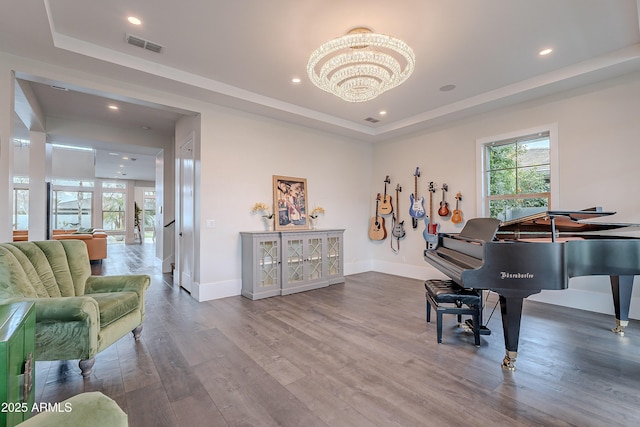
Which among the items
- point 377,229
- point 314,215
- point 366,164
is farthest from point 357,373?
point 366,164

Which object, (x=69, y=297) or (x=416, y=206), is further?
(x=416, y=206)

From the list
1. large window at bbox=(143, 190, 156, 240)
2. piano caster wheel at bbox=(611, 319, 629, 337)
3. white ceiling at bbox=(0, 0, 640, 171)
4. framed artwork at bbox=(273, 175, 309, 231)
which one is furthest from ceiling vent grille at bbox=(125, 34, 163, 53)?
large window at bbox=(143, 190, 156, 240)

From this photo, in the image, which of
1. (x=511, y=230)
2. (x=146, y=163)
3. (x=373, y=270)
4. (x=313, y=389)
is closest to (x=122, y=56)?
(x=313, y=389)

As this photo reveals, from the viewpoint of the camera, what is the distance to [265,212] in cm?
482

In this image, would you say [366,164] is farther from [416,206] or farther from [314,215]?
[314,215]

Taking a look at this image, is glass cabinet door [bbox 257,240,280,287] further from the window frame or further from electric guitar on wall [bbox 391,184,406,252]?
the window frame

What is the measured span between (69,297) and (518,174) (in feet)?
18.3

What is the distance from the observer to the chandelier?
2.39m

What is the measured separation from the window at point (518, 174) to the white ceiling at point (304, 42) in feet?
2.15

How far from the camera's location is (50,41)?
2.75m

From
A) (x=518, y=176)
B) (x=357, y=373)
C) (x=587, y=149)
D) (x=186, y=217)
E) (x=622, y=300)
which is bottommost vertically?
(x=357, y=373)

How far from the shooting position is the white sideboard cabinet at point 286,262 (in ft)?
14.0

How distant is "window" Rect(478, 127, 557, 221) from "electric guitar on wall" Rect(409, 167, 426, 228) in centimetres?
105

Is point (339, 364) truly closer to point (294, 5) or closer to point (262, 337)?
point (262, 337)
